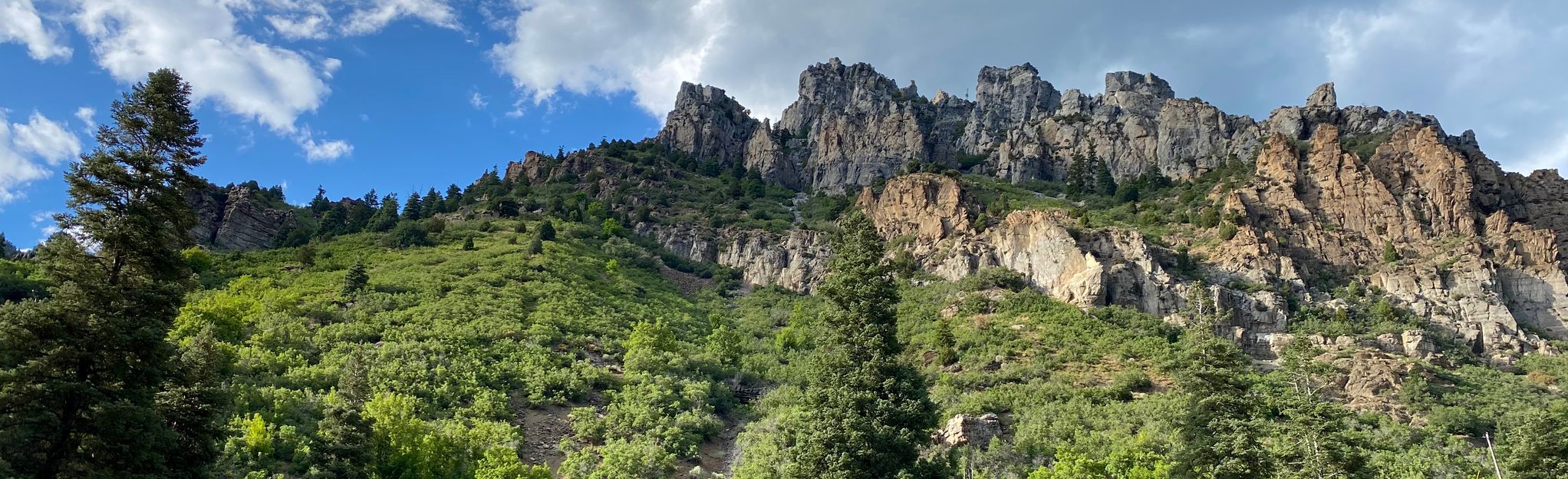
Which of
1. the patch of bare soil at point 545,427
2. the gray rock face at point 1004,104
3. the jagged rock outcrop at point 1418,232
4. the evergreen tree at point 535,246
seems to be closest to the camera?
the patch of bare soil at point 545,427

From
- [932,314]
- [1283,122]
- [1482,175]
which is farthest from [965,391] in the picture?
[1283,122]

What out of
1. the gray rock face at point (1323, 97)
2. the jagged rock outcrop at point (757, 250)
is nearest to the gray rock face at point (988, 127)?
the gray rock face at point (1323, 97)

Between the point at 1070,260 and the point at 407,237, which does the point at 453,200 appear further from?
the point at 1070,260

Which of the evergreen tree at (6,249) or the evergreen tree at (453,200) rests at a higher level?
the evergreen tree at (453,200)

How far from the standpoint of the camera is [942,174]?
325 ft

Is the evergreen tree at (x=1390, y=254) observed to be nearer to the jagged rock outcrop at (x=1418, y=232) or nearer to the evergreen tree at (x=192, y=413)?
the jagged rock outcrop at (x=1418, y=232)

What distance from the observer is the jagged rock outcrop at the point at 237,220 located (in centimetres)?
8331

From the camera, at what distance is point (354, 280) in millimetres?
60344

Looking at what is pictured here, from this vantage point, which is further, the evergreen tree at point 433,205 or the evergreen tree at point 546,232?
the evergreen tree at point 433,205

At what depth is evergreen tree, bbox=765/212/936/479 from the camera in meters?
28.0

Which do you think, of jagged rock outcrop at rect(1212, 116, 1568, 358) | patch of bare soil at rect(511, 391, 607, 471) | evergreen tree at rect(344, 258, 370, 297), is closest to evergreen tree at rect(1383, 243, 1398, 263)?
jagged rock outcrop at rect(1212, 116, 1568, 358)

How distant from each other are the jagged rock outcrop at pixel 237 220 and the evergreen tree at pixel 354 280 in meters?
29.9

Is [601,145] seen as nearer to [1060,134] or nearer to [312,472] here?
[1060,134]

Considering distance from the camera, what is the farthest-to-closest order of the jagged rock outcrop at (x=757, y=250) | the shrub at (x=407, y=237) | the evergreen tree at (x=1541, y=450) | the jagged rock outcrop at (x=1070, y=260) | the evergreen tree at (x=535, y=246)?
1. the jagged rock outcrop at (x=757, y=250)
2. the shrub at (x=407, y=237)
3. the evergreen tree at (x=535, y=246)
4. the jagged rock outcrop at (x=1070, y=260)
5. the evergreen tree at (x=1541, y=450)
